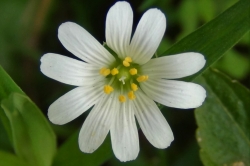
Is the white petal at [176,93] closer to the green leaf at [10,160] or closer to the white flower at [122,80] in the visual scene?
the white flower at [122,80]

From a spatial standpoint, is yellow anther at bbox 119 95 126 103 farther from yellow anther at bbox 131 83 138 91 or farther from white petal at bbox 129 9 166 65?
white petal at bbox 129 9 166 65

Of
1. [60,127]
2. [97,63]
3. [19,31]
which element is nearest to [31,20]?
[19,31]

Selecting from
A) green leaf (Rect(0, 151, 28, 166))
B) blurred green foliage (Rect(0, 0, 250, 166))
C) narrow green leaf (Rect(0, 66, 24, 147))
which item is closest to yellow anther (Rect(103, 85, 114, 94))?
narrow green leaf (Rect(0, 66, 24, 147))

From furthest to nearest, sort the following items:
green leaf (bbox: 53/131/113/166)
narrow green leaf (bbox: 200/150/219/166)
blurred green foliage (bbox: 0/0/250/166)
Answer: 1. blurred green foliage (bbox: 0/0/250/166)
2. narrow green leaf (bbox: 200/150/219/166)
3. green leaf (bbox: 53/131/113/166)

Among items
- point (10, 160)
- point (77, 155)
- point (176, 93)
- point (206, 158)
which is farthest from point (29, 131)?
point (206, 158)

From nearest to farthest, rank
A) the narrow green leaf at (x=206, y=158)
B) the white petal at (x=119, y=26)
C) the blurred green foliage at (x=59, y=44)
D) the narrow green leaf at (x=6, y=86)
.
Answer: the white petal at (x=119, y=26)
the narrow green leaf at (x=6, y=86)
the narrow green leaf at (x=206, y=158)
the blurred green foliage at (x=59, y=44)

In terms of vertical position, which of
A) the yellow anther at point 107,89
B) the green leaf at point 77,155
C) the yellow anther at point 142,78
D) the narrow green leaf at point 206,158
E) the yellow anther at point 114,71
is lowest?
the narrow green leaf at point 206,158

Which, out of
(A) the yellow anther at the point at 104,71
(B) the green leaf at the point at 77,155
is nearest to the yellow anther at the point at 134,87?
(A) the yellow anther at the point at 104,71

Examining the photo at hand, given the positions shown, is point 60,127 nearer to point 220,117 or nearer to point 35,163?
point 35,163
